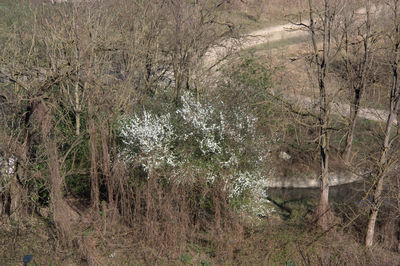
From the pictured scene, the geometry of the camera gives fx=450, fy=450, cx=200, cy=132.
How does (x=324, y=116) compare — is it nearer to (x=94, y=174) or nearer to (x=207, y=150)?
(x=207, y=150)

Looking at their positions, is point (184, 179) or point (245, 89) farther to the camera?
point (245, 89)

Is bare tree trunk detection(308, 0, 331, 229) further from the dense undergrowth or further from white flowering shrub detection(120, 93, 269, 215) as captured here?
white flowering shrub detection(120, 93, 269, 215)

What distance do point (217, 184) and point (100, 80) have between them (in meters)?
5.01

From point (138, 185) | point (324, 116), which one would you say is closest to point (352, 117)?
point (324, 116)

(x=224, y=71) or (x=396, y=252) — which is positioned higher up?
(x=224, y=71)

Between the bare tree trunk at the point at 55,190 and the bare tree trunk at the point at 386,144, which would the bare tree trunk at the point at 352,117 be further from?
the bare tree trunk at the point at 55,190

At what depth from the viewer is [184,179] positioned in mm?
10070

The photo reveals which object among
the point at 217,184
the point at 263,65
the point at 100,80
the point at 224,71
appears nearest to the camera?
the point at 217,184

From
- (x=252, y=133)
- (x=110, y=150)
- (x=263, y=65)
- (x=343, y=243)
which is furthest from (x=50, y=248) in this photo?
(x=263, y=65)

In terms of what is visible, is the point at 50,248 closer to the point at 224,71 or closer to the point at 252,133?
the point at 252,133

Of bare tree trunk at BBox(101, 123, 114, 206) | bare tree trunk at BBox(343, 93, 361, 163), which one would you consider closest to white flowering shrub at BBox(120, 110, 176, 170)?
bare tree trunk at BBox(101, 123, 114, 206)

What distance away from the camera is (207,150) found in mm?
10242

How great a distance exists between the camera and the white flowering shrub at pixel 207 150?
10250mm

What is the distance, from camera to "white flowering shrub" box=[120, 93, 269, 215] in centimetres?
1025
